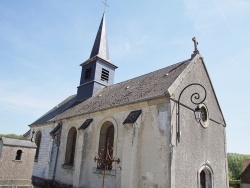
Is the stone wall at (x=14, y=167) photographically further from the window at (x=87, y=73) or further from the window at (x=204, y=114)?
the window at (x=204, y=114)

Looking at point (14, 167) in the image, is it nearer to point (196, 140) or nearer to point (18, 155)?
point (18, 155)

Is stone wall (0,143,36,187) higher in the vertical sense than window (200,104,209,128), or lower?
lower

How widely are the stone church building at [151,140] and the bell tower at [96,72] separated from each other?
330 centimetres

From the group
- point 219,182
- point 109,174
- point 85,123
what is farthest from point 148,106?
point 219,182

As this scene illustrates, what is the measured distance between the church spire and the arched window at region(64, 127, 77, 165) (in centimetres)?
673

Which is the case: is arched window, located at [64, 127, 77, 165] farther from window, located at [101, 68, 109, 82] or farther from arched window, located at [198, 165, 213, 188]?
arched window, located at [198, 165, 213, 188]

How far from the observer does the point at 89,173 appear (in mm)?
11844

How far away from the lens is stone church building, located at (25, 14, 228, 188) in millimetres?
9039

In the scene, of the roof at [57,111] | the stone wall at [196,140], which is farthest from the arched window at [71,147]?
the stone wall at [196,140]

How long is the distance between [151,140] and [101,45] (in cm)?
1174

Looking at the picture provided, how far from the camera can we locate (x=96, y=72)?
17.3 m

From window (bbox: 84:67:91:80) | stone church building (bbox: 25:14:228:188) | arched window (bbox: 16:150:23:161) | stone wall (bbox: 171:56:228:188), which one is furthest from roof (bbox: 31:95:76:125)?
stone wall (bbox: 171:56:228:188)

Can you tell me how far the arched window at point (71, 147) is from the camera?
1435cm

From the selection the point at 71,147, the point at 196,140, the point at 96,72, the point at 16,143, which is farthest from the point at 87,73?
the point at 196,140
